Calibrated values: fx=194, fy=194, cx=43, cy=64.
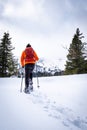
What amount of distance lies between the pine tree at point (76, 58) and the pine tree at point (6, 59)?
1060cm

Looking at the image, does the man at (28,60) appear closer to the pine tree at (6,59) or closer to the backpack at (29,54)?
the backpack at (29,54)

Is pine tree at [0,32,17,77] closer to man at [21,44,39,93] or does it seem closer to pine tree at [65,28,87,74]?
pine tree at [65,28,87,74]

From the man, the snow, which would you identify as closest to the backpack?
the man

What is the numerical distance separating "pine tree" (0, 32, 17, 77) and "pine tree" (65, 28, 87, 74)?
10.6 metres

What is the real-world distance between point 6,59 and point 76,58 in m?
13.0

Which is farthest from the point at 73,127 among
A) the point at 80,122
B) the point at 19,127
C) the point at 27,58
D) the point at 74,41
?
the point at 74,41

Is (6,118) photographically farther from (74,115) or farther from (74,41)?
(74,41)

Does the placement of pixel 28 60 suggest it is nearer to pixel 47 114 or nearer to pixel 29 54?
pixel 29 54

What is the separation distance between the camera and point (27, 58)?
32.9 ft

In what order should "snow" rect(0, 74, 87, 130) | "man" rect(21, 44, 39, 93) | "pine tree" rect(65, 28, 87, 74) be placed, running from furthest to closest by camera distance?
"pine tree" rect(65, 28, 87, 74) < "man" rect(21, 44, 39, 93) < "snow" rect(0, 74, 87, 130)

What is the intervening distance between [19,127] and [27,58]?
225 inches

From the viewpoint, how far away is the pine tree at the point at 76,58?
34781 millimetres

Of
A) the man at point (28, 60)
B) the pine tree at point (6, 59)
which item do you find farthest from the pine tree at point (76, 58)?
the man at point (28, 60)

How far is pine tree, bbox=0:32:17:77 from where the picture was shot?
3578 centimetres
